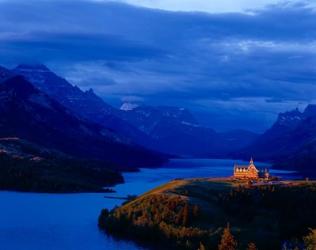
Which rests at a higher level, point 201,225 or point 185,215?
point 185,215

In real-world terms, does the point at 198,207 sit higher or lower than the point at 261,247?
higher

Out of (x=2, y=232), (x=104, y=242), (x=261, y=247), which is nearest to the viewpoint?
(x=261, y=247)

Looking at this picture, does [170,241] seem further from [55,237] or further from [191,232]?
[55,237]

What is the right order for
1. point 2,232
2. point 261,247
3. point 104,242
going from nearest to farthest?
point 261,247
point 104,242
point 2,232

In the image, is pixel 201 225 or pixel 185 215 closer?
pixel 201 225

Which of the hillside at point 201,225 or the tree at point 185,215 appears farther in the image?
the tree at point 185,215

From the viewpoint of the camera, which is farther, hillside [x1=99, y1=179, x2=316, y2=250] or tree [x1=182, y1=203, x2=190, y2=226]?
tree [x1=182, y1=203, x2=190, y2=226]

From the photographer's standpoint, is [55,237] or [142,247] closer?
[142,247]

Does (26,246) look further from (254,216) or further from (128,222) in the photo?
(254,216)

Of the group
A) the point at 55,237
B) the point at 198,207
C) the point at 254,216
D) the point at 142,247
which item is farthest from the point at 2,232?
the point at 254,216
